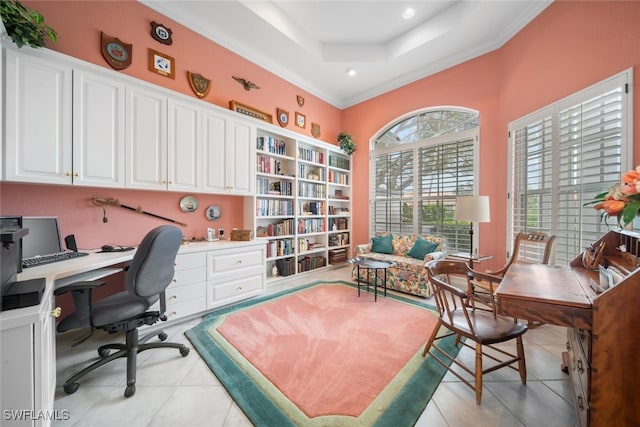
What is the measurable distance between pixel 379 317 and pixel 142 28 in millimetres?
4167

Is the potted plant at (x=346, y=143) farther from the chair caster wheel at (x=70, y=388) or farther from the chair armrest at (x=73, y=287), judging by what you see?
the chair caster wheel at (x=70, y=388)

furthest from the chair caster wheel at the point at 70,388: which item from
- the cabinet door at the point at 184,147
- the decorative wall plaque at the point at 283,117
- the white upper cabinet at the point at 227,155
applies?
the decorative wall plaque at the point at 283,117

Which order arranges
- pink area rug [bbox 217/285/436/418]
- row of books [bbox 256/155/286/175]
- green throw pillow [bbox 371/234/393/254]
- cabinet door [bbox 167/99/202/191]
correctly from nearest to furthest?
pink area rug [bbox 217/285/436/418] < cabinet door [bbox 167/99/202/191] < row of books [bbox 256/155/286/175] < green throw pillow [bbox 371/234/393/254]

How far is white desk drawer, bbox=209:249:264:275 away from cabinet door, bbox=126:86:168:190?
3.19ft

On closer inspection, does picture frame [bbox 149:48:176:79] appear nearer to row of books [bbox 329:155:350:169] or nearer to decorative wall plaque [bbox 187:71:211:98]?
decorative wall plaque [bbox 187:71:211:98]

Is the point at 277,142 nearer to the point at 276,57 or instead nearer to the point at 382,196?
the point at 276,57

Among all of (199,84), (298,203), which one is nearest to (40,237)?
(199,84)

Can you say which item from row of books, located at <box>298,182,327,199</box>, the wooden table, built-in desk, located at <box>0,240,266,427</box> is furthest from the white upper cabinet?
the wooden table

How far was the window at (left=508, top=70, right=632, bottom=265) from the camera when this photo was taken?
1.86 meters

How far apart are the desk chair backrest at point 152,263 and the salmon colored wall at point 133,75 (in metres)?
1.19

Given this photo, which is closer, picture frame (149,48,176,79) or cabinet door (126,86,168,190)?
cabinet door (126,86,168,190)

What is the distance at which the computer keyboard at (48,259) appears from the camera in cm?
170

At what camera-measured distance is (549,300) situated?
1095 millimetres

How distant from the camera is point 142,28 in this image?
8.46 ft
